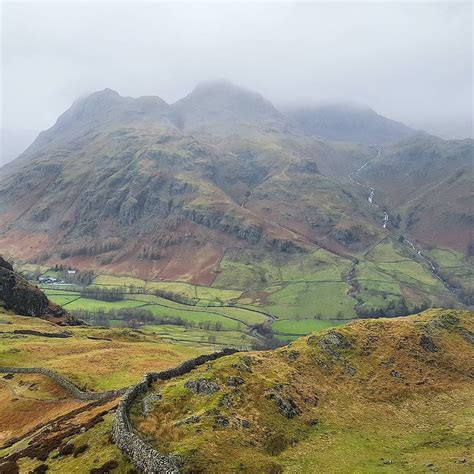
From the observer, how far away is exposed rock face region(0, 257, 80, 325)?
184 metres

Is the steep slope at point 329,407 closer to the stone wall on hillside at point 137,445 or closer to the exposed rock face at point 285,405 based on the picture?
the exposed rock face at point 285,405

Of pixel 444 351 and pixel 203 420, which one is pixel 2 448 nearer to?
pixel 203 420

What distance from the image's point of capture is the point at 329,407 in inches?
2477

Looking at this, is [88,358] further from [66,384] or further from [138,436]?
[138,436]

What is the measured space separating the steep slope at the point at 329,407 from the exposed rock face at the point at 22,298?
465ft

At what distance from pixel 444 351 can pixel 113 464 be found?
6162 centimetres

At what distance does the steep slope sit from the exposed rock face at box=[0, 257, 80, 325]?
142 m

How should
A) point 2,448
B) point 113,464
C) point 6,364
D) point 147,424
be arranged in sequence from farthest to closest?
point 6,364, point 2,448, point 147,424, point 113,464

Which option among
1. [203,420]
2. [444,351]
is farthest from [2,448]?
[444,351]

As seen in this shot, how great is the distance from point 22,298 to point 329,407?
159 m

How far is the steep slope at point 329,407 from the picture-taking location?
4712cm

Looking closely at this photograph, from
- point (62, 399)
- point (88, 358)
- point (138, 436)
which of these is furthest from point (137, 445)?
point (88, 358)

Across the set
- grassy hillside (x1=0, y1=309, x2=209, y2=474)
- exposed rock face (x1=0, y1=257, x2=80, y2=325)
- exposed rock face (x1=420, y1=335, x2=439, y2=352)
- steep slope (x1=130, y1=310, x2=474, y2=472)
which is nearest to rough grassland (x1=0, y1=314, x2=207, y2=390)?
grassy hillside (x1=0, y1=309, x2=209, y2=474)

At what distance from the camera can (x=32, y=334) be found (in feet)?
456
